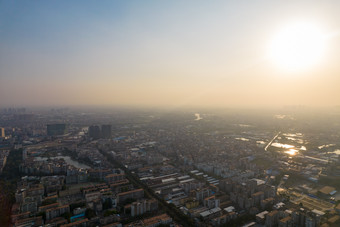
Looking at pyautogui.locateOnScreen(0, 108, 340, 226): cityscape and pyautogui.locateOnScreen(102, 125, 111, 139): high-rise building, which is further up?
pyautogui.locateOnScreen(102, 125, 111, 139): high-rise building

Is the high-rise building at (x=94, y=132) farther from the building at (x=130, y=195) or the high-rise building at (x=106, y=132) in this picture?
the building at (x=130, y=195)

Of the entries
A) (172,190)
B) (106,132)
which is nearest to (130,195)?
(172,190)

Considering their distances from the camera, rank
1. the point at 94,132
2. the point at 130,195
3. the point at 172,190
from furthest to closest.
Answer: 1. the point at 94,132
2. the point at 172,190
3. the point at 130,195

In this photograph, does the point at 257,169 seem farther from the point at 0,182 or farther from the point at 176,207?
the point at 0,182

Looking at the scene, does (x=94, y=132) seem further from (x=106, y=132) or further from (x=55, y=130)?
(x=55, y=130)

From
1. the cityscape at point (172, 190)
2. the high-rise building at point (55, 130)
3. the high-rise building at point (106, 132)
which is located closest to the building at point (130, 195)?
the cityscape at point (172, 190)

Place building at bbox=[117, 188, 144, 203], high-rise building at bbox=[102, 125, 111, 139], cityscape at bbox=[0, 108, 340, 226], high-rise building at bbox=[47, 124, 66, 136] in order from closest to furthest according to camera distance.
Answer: cityscape at bbox=[0, 108, 340, 226] → building at bbox=[117, 188, 144, 203] → high-rise building at bbox=[102, 125, 111, 139] → high-rise building at bbox=[47, 124, 66, 136]

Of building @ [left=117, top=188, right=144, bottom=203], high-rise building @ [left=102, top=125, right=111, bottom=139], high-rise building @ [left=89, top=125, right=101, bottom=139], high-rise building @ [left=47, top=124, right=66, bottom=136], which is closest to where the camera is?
building @ [left=117, top=188, right=144, bottom=203]

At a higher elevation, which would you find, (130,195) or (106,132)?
(106,132)

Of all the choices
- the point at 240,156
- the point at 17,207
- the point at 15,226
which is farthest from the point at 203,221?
the point at 240,156

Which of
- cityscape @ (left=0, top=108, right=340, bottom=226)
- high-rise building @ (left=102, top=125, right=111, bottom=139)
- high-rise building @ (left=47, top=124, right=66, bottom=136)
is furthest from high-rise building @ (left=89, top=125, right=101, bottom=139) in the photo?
cityscape @ (left=0, top=108, right=340, bottom=226)

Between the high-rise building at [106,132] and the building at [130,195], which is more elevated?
the high-rise building at [106,132]

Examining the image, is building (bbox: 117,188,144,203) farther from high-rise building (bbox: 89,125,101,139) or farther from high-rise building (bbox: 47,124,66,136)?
high-rise building (bbox: 47,124,66,136)

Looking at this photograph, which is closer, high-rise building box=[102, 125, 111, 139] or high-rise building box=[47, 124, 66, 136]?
high-rise building box=[102, 125, 111, 139]
